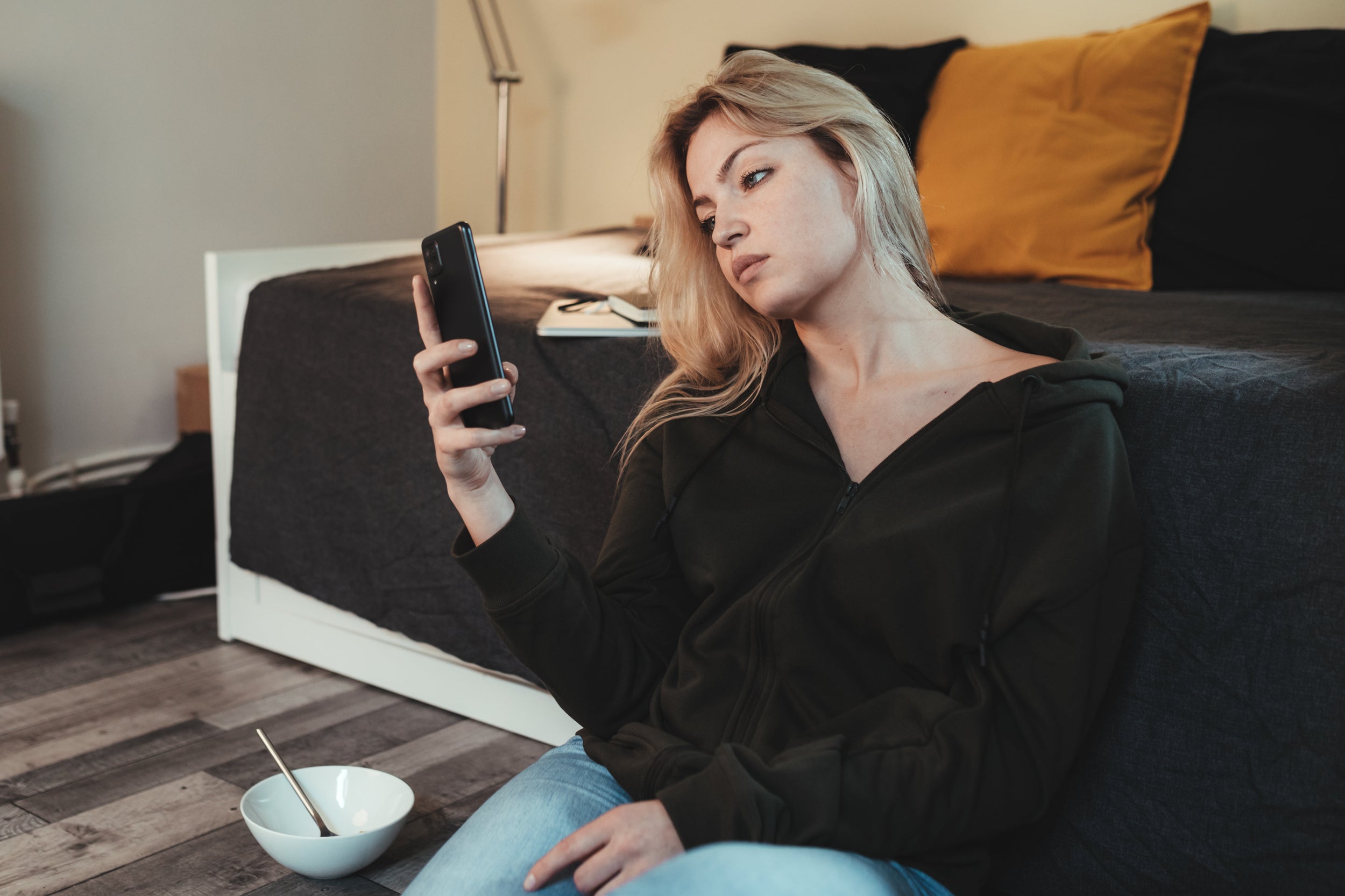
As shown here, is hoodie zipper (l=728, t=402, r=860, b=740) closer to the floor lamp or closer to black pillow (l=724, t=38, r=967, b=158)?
black pillow (l=724, t=38, r=967, b=158)

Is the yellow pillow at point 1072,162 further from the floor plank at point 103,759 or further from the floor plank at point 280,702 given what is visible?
the floor plank at point 103,759

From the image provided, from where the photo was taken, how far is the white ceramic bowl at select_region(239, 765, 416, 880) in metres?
1.14

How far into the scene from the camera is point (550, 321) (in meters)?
1.43

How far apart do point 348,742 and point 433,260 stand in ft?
2.95

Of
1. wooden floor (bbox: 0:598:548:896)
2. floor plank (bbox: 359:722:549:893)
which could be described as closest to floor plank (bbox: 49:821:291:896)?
wooden floor (bbox: 0:598:548:896)

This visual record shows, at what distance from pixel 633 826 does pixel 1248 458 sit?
57 centimetres

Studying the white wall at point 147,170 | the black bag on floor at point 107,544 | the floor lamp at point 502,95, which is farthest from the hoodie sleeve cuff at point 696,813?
the floor lamp at point 502,95

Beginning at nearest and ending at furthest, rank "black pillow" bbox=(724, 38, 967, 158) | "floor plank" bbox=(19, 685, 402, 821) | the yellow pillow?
"floor plank" bbox=(19, 685, 402, 821) < the yellow pillow < "black pillow" bbox=(724, 38, 967, 158)

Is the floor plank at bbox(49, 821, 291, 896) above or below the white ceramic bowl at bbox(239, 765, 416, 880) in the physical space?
below

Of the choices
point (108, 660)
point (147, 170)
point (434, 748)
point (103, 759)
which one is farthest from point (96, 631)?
point (147, 170)

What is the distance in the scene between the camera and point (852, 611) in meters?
0.85

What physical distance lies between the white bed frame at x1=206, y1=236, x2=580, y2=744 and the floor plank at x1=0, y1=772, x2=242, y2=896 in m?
0.35

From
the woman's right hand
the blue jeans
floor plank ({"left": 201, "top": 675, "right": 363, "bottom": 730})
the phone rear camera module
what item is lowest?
floor plank ({"left": 201, "top": 675, "right": 363, "bottom": 730})

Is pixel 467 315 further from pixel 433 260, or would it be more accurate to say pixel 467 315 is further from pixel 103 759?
pixel 103 759
